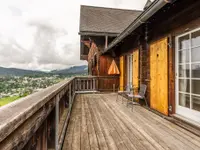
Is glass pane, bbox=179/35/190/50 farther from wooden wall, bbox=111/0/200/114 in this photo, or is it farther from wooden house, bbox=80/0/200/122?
wooden wall, bbox=111/0/200/114

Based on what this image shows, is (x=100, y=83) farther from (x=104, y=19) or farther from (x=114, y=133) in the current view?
(x=114, y=133)

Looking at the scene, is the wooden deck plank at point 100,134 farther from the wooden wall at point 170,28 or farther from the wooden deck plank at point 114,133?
the wooden wall at point 170,28

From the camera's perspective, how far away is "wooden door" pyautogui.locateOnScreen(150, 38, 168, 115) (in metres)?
4.01

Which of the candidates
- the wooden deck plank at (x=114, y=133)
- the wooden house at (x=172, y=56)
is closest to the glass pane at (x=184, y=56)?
the wooden house at (x=172, y=56)

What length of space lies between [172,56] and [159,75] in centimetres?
72

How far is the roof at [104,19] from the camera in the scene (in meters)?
9.92

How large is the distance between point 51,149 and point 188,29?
3.18m

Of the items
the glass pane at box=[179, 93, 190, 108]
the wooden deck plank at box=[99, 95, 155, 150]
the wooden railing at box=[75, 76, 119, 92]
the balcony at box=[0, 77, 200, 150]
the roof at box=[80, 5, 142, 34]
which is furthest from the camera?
the roof at box=[80, 5, 142, 34]

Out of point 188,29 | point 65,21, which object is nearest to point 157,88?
point 188,29

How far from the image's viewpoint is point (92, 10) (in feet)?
39.7

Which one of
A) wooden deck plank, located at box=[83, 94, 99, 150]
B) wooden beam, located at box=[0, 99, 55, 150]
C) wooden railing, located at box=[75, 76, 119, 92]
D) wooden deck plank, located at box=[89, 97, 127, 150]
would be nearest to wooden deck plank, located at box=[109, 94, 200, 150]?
wooden deck plank, located at box=[89, 97, 127, 150]

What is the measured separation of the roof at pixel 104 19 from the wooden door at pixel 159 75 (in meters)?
5.62

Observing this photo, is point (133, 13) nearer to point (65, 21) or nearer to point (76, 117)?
point (65, 21)

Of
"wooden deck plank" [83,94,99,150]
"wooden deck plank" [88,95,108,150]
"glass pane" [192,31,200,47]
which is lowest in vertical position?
"wooden deck plank" [83,94,99,150]
